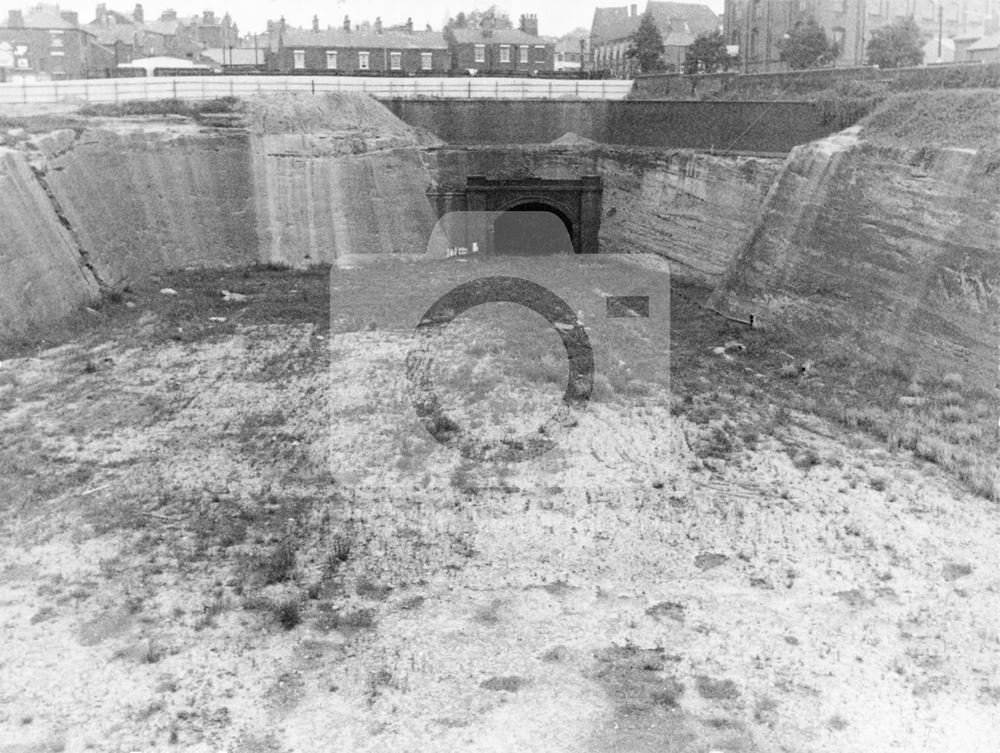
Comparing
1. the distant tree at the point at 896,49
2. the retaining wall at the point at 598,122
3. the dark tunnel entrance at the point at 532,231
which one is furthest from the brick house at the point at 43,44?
the distant tree at the point at 896,49

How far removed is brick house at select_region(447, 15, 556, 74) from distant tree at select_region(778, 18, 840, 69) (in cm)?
1104

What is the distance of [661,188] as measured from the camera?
32719 mm

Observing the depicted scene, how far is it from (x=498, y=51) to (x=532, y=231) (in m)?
15.1

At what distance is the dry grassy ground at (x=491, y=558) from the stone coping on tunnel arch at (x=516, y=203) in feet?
42.2

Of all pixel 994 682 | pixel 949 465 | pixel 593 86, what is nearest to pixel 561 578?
pixel 994 682

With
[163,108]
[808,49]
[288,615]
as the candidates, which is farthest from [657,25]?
[288,615]

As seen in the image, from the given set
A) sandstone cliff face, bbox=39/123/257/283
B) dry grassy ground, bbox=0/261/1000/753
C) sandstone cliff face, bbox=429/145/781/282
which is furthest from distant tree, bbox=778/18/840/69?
dry grassy ground, bbox=0/261/1000/753

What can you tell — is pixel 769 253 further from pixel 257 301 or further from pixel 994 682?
pixel 994 682

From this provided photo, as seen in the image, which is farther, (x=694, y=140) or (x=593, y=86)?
(x=593, y=86)

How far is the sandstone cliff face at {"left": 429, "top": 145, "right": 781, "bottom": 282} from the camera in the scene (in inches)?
1145

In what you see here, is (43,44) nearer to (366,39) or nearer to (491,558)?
(366,39)

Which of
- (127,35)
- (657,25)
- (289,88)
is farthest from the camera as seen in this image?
(127,35)

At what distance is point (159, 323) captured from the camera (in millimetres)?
24516

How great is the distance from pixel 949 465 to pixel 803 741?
7711 mm
